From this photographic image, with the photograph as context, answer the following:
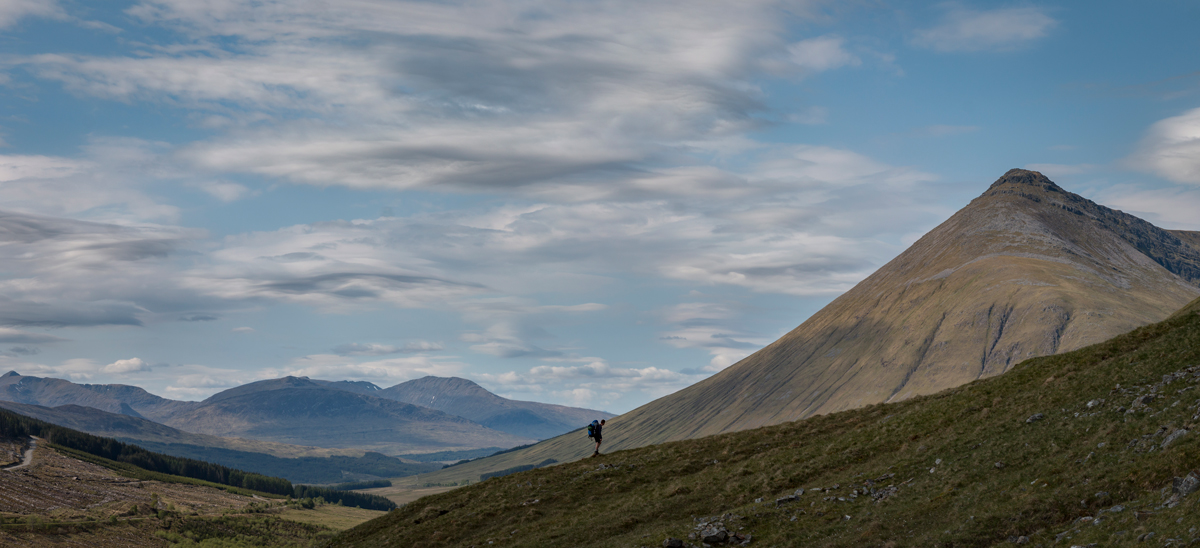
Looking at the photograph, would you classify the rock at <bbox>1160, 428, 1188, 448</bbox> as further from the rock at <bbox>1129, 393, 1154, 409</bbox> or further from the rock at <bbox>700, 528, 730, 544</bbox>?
the rock at <bbox>700, 528, 730, 544</bbox>

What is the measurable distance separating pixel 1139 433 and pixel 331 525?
167591mm

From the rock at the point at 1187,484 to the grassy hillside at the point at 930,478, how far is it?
0.36 meters

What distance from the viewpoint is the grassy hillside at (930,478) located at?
3033cm

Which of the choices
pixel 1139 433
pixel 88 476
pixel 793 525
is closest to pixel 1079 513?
pixel 1139 433

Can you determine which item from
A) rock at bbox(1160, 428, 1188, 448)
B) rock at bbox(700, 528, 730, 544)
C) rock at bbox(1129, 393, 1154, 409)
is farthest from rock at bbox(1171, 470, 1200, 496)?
rock at bbox(700, 528, 730, 544)

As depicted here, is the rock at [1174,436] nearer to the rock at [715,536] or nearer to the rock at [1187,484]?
the rock at [1187,484]

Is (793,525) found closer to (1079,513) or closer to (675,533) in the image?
(675,533)

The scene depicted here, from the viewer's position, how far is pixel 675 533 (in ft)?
126

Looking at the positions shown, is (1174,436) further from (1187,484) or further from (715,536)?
(715,536)

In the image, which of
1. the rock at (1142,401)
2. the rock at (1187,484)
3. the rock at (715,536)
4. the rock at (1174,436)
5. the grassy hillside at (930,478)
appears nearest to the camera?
the rock at (1187,484)

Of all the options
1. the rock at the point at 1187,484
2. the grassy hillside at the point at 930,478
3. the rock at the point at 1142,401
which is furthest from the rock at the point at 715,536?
the rock at the point at 1142,401

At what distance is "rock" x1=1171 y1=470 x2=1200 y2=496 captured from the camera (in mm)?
26984

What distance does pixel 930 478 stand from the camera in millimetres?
38312

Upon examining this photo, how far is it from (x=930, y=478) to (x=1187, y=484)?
1233 cm
